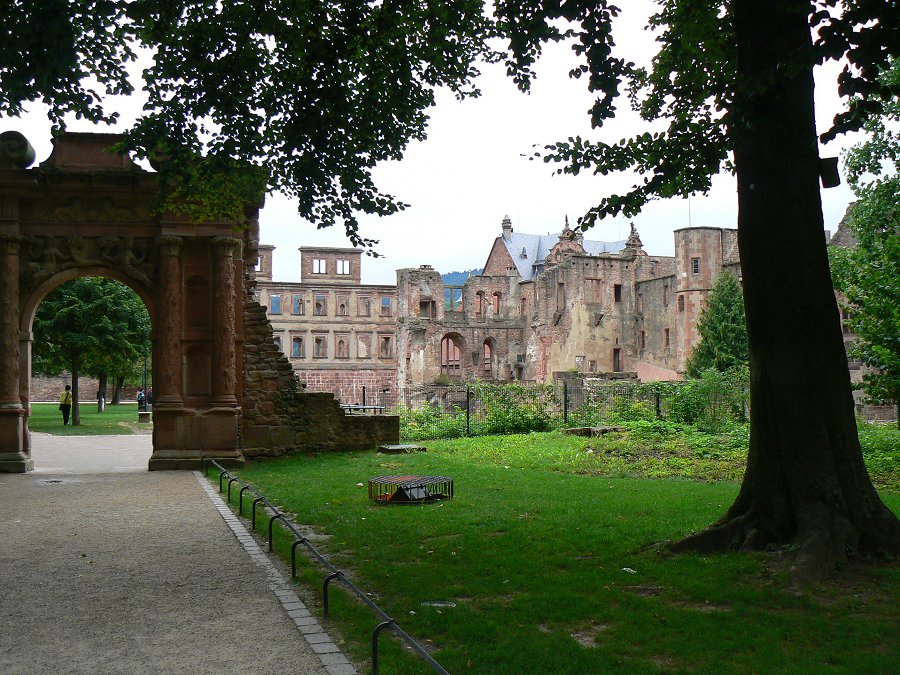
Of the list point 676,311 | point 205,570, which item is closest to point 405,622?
point 205,570

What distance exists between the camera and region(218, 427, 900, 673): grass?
5.27 meters

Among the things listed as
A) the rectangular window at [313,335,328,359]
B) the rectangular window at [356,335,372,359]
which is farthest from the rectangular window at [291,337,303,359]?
the rectangular window at [356,335,372,359]

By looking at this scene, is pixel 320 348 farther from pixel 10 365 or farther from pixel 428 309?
pixel 10 365

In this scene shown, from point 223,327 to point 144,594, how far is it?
33.7ft

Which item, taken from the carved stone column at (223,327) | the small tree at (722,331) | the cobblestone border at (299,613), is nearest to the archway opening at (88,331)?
the carved stone column at (223,327)

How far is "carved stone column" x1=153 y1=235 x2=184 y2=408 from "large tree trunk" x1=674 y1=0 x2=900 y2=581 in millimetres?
11547

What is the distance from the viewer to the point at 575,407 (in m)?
26.0

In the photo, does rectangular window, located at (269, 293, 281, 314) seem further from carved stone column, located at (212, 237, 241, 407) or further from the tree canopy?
the tree canopy

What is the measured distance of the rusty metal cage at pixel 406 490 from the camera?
11492mm

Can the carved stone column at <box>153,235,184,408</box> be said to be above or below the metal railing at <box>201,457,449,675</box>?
above

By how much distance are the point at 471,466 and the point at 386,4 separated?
8433 millimetres

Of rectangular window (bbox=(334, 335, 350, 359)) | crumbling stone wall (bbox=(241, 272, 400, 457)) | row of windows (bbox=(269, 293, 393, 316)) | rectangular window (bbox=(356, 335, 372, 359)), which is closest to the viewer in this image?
crumbling stone wall (bbox=(241, 272, 400, 457))

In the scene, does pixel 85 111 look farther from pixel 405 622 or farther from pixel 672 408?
pixel 672 408

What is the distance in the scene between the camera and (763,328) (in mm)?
7762
